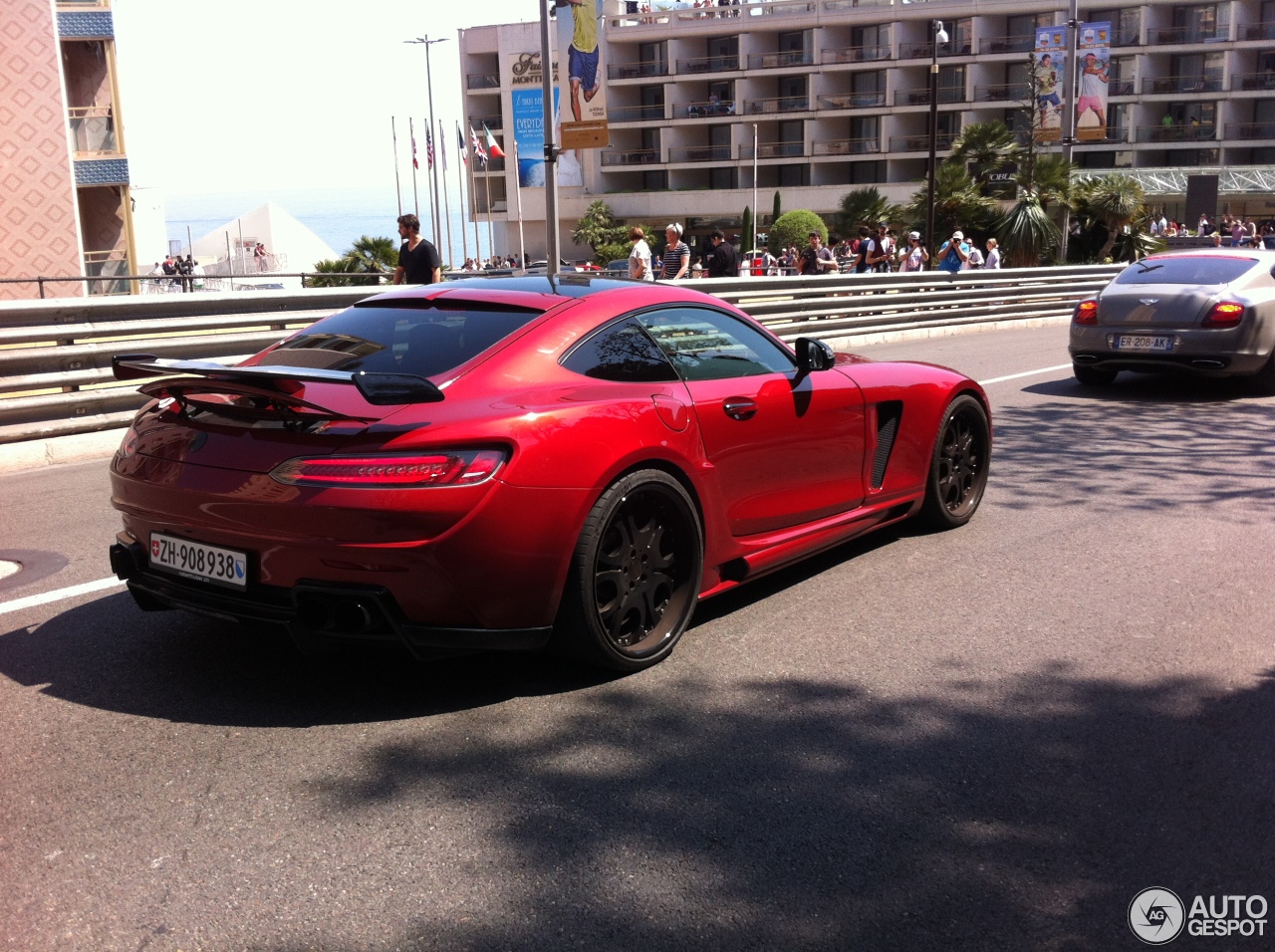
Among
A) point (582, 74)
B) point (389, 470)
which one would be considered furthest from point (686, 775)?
point (582, 74)

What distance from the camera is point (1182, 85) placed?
69250 millimetres

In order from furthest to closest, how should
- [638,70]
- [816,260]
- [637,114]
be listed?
[637,114], [638,70], [816,260]

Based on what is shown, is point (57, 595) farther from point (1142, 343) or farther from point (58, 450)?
point (1142, 343)

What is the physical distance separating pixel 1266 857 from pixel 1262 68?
7669 cm

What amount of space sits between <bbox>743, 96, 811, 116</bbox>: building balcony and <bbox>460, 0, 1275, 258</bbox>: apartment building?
0.40 feet

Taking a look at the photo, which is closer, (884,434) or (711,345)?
(711,345)

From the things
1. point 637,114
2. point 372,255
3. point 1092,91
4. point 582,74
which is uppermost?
point 637,114

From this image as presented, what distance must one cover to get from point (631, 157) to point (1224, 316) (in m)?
71.2

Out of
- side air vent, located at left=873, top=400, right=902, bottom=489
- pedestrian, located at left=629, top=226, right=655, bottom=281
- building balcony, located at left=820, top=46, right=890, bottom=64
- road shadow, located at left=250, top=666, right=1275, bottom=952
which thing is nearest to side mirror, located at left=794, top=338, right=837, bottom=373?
side air vent, located at left=873, top=400, right=902, bottom=489

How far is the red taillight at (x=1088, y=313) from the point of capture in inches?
461

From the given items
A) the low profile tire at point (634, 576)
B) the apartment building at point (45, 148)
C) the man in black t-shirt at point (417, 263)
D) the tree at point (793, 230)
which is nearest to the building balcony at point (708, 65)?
the tree at point (793, 230)

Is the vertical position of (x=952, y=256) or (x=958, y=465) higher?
(x=952, y=256)

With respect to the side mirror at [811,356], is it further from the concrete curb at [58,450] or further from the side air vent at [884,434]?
the concrete curb at [58,450]

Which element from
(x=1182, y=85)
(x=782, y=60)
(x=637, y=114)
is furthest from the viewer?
(x=637, y=114)
